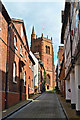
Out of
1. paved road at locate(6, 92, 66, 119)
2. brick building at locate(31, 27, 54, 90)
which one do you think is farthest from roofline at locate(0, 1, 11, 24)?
brick building at locate(31, 27, 54, 90)

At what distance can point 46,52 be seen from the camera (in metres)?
81.4

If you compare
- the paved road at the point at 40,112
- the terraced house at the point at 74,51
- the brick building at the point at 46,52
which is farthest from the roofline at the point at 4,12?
the brick building at the point at 46,52

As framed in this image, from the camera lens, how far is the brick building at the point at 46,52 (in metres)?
78.4

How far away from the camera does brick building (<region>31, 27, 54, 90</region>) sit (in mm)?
78450

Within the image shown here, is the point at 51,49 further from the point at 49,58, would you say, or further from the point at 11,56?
the point at 11,56

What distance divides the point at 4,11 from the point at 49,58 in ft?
222

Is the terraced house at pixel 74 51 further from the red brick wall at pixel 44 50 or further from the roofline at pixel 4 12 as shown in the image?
the red brick wall at pixel 44 50

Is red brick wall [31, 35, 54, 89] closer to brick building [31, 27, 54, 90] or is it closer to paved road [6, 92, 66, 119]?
brick building [31, 27, 54, 90]

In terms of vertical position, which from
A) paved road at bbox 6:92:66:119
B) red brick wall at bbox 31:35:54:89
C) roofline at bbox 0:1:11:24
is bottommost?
paved road at bbox 6:92:66:119

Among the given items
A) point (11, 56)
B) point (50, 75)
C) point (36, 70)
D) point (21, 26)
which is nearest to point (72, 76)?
point (11, 56)

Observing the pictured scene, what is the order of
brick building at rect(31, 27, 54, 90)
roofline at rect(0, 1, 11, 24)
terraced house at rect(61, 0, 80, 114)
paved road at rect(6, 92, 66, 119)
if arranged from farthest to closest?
brick building at rect(31, 27, 54, 90) < roofline at rect(0, 1, 11, 24) < paved road at rect(6, 92, 66, 119) < terraced house at rect(61, 0, 80, 114)

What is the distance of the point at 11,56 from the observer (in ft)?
53.6

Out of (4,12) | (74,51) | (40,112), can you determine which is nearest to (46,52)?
(4,12)

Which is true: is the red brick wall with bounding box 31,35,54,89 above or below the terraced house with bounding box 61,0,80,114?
above
